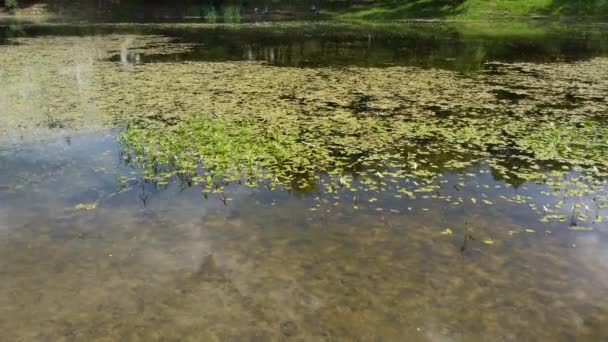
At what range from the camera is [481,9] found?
2077 inches

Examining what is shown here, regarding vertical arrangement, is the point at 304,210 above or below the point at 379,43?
below

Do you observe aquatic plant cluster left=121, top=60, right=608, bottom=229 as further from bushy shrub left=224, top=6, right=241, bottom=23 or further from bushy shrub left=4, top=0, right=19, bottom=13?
bushy shrub left=4, top=0, right=19, bottom=13

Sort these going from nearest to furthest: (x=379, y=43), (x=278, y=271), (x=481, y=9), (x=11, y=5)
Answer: (x=278, y=271) < (x=379, y=43) < (x=481, y=9) < (x=11, y=5)

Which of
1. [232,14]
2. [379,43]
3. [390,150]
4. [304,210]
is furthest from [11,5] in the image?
[304,210]

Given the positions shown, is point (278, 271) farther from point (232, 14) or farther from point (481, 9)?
point (232, 14)

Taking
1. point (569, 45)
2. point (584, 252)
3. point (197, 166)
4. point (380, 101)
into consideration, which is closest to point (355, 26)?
point (569, 45)

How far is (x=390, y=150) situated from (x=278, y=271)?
562cm

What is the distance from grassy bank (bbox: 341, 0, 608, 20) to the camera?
49344 millimetres

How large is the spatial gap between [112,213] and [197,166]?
2.42m

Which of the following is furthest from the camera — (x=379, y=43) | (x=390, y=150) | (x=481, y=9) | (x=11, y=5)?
(x=11, y=5)

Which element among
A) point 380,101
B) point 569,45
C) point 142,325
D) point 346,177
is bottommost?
point 142,325

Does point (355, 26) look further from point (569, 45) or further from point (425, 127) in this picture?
point (425, 127)

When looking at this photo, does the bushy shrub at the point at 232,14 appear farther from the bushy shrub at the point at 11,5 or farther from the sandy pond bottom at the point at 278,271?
the sandy pond bottom at the point at 278,271

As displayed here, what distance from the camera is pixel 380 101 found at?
15.9m
